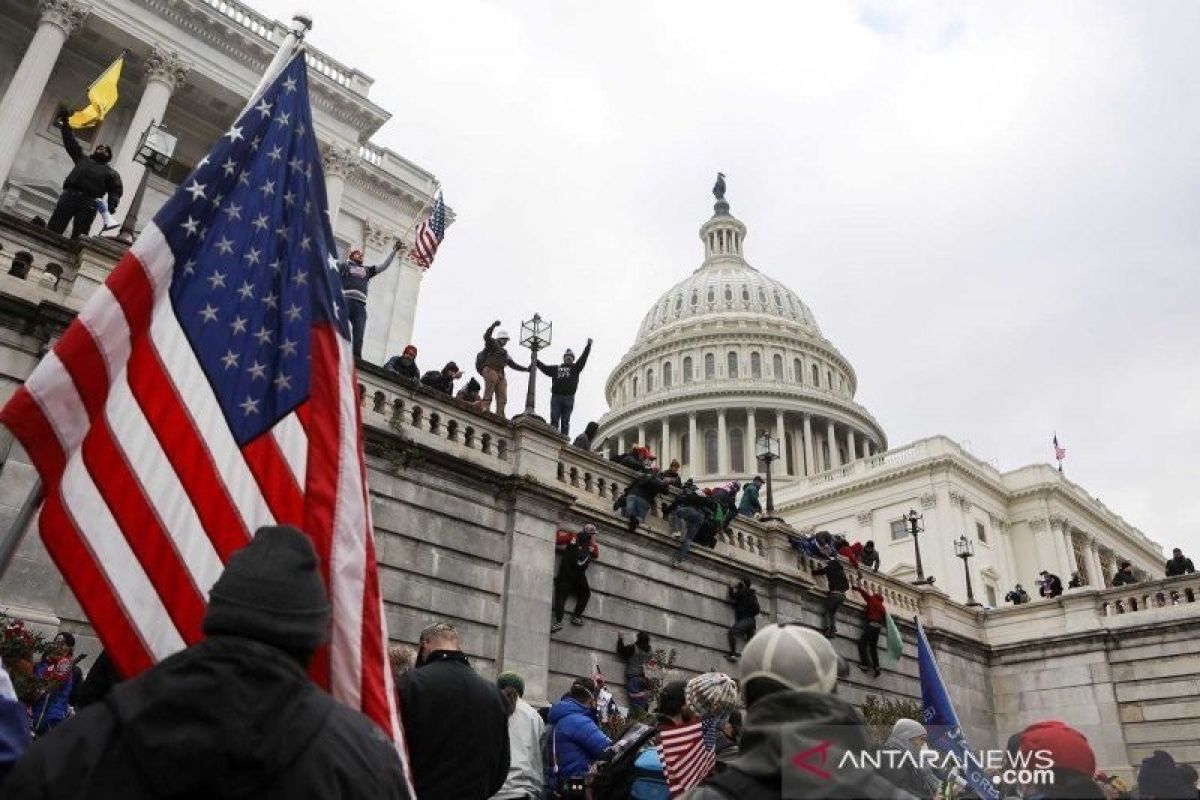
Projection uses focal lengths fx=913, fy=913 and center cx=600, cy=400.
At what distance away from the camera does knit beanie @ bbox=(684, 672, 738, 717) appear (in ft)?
19.6

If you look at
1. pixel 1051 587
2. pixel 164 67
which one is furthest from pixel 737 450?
pixel 164 67

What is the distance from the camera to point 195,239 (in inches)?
202

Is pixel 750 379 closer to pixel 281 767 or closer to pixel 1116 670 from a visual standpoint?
pixel 1116 670

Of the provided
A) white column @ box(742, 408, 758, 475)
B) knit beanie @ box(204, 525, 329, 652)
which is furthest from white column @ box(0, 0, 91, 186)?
white column @ box(742, 408, 758, 475)

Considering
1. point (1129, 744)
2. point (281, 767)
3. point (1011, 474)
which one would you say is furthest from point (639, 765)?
point (1011, 474)

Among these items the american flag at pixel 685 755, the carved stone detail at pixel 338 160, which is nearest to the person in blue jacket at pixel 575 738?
the american flag at pixel 685 755

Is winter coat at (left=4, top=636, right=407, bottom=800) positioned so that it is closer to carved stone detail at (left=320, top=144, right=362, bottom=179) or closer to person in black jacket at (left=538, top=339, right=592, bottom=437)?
person in black jacket at (left=538, top=339, right=592, bottom=437)

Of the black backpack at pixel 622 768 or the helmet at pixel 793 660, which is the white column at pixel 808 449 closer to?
the black backpack at pixel 622 768

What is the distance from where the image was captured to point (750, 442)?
8181cm

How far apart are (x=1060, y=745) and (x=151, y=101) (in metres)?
29.1

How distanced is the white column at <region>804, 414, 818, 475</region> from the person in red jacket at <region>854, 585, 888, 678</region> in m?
59.2

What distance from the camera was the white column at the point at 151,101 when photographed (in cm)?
2553

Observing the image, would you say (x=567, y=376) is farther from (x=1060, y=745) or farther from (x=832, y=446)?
(x=832, y=446)

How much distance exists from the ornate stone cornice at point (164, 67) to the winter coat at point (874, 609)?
946 inches
